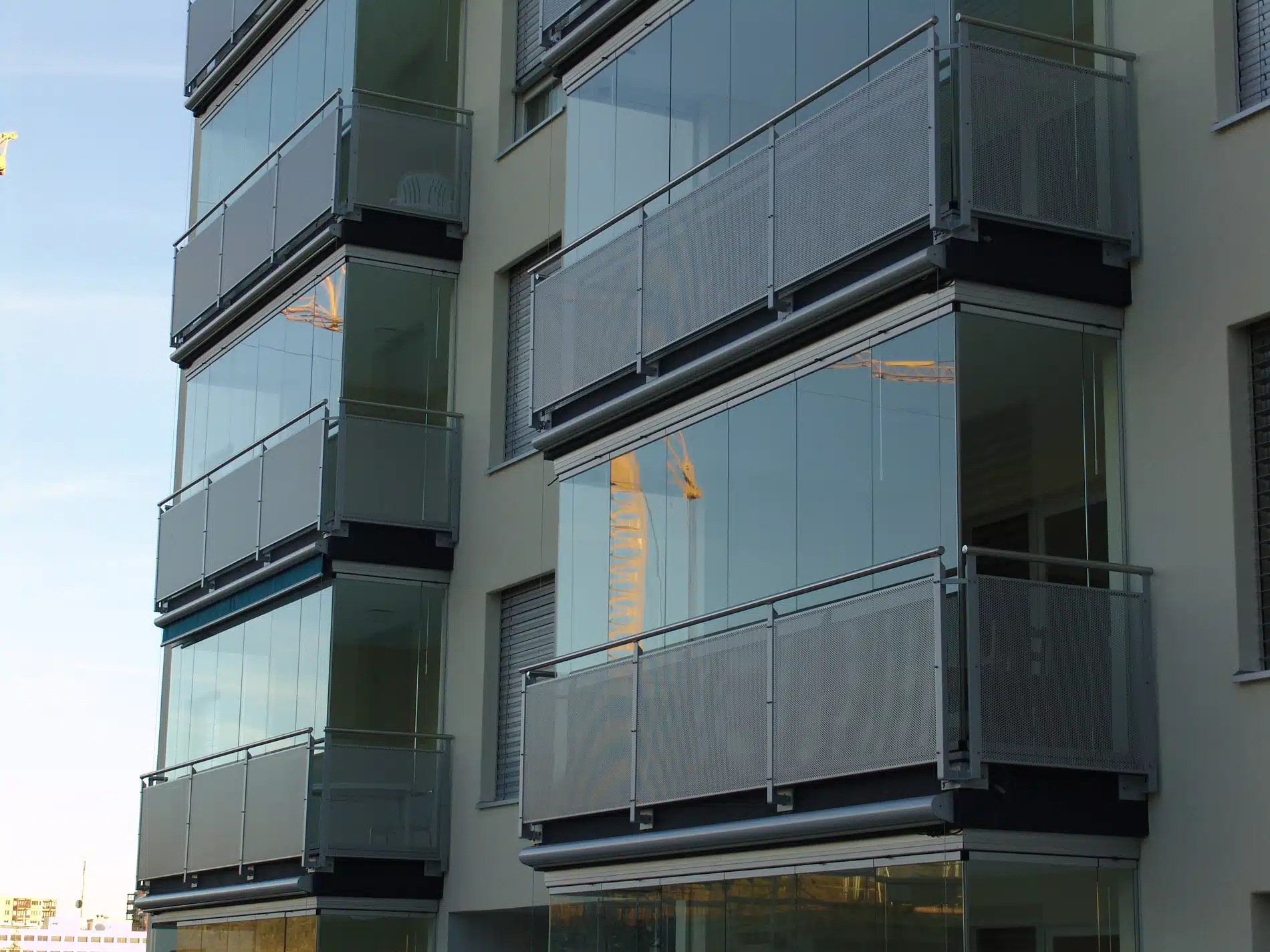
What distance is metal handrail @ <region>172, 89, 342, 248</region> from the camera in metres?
19.6

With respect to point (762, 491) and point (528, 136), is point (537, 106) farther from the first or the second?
point (762, 491)

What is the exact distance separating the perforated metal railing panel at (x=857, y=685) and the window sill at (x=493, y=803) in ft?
18.9

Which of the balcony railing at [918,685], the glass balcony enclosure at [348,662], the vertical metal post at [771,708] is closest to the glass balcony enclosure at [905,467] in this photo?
the balcony railing at [918,685]

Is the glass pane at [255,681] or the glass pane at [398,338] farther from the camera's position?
the glass pane at [255,681]

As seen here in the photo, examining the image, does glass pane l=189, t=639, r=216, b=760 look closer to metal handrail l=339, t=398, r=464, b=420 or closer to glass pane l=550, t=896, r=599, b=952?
metal handrail l=339, t=398, r=464, b=420

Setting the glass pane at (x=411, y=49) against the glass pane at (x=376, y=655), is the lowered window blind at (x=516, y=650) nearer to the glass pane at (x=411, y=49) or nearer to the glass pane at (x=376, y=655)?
A: the glass pane at (x=376, y=655)

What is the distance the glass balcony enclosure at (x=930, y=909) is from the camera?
1038cm

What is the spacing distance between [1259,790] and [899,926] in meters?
2.05

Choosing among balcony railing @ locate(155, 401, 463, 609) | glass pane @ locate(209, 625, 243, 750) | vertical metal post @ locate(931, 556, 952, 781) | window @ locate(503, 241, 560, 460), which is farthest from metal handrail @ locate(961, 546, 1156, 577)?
glass pane @ locate(209, 625, 243, 750)

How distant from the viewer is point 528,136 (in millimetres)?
18469

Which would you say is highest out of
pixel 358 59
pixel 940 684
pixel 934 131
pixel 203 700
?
pixel 358 59

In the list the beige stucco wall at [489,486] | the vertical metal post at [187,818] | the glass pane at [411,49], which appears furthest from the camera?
the vertical metal post at [187,818]

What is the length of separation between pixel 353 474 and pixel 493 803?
330 cm

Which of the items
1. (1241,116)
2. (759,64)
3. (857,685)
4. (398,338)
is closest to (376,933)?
(398,338)
